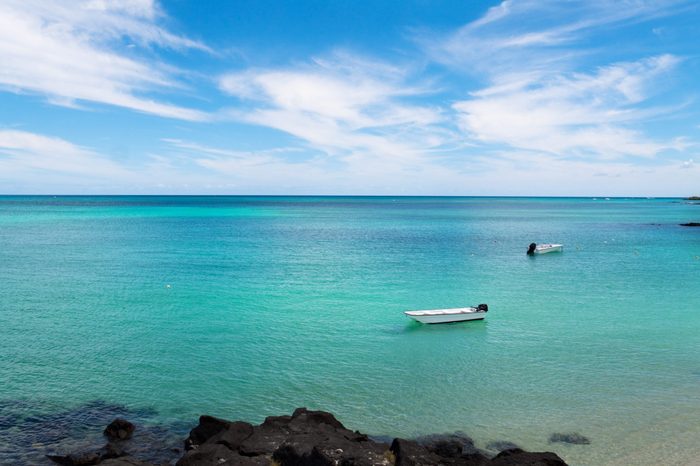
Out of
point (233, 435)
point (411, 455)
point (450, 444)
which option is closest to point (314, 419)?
point (233, 435)

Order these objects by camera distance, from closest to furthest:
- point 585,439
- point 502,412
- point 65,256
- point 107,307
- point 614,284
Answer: point 585,439, point 502,412, point 107,307, point 614,284, point 65,256

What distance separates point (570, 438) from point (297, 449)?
895cm

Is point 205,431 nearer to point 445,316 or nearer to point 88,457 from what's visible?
point 88,457

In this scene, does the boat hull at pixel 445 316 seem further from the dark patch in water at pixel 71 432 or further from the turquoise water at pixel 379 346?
the dark patch in water at pixel 71 432

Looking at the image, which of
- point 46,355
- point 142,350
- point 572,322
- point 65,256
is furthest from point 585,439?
point 65,256

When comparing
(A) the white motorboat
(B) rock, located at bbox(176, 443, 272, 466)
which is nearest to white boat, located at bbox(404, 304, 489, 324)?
(B) rock, located at bbox(176, 443, 272, 466)

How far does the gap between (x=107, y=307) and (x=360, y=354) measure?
17647mm

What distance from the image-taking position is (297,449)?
1295 centimetres

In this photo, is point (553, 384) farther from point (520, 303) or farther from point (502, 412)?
point (520, 303)

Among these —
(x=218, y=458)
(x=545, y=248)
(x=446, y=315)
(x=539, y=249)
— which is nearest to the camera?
(x=218, y=458)

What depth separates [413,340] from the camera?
88.2ft

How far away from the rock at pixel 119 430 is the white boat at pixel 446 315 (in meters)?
16.0

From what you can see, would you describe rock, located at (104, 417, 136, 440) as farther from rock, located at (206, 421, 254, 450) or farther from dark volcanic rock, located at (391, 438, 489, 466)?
dark volcanic rock, located at (391, 438, 489, 466)

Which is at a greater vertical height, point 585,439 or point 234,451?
point 234,451
